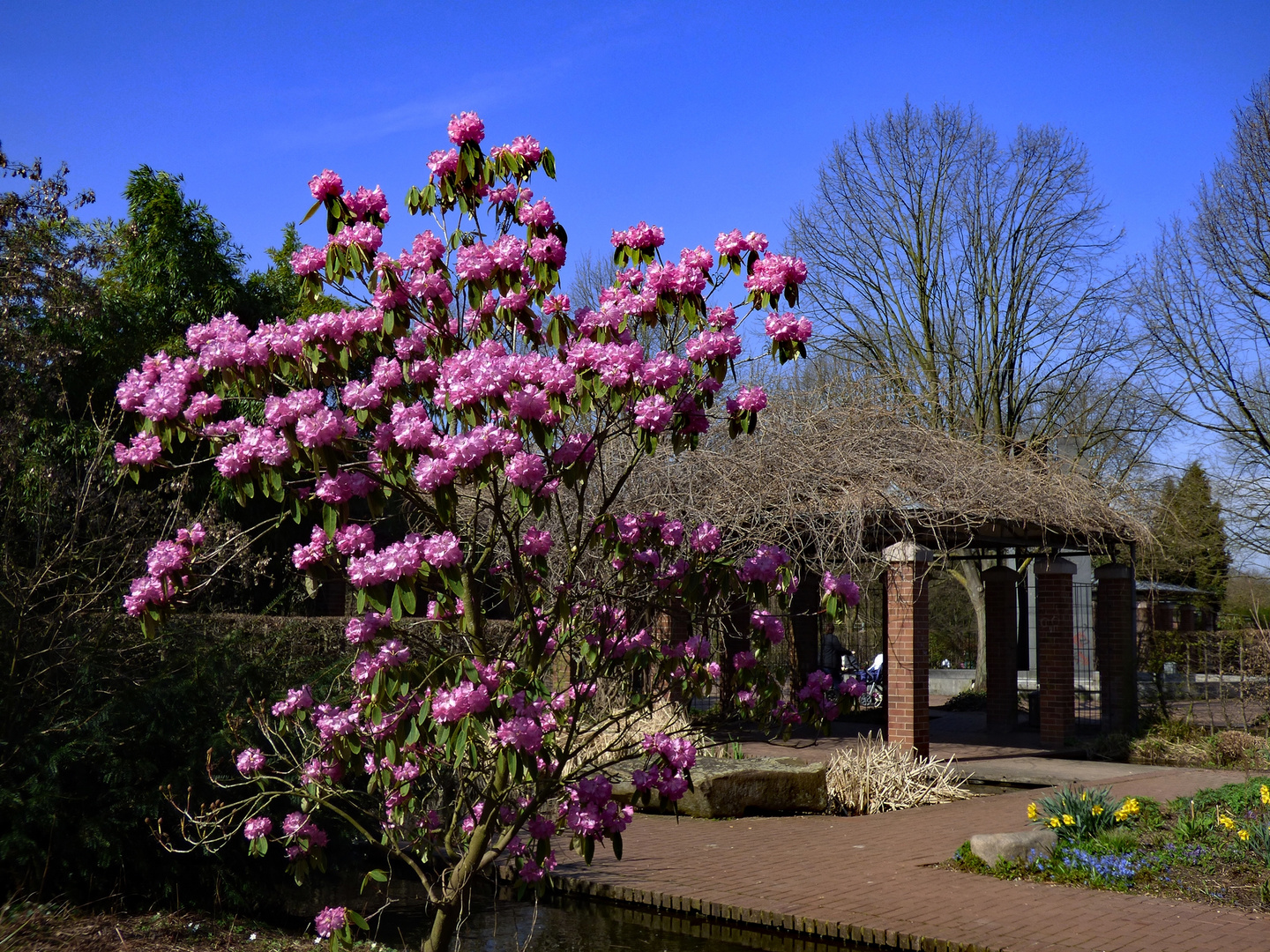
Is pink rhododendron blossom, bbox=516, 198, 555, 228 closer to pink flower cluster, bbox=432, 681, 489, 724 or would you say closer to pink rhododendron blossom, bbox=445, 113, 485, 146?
pink rhododendron blossom, bbox=445, 113, 485, 146

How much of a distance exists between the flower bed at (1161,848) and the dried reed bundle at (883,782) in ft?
7.69

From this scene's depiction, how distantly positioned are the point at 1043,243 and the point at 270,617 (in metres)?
19.9

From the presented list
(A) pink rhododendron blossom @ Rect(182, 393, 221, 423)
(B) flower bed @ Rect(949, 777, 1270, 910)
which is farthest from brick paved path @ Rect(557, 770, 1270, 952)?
(A) pink rhododendron blossom @ Rect(182, 393, 221, 423)

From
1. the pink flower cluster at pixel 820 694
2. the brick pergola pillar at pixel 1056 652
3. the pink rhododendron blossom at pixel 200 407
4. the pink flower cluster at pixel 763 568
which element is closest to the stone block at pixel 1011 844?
the pink flower cluster at pixel 820 694

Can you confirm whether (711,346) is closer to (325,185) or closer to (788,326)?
(788,326)

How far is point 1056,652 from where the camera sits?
49.0ft

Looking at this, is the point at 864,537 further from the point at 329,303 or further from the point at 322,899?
the point at 329,303

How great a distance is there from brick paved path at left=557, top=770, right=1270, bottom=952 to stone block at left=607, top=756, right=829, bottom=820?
0.26m

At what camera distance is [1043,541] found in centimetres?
1399

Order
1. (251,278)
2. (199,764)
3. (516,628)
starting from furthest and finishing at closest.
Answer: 1. (251,278)
2. (199,764)
3. (516,628)

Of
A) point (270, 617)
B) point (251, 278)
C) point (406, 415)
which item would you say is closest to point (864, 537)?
point (270, 617)

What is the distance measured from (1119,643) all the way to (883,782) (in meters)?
6.35

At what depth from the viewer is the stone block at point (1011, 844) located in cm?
799

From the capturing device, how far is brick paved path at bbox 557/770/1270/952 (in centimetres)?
636
